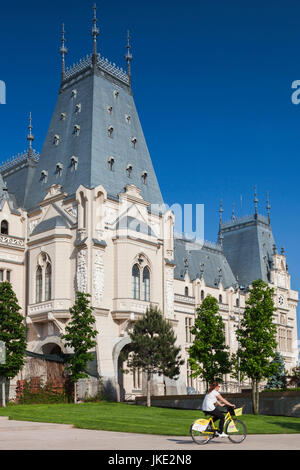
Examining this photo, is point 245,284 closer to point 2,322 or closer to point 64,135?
point 64,135

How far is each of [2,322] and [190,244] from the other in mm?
42813

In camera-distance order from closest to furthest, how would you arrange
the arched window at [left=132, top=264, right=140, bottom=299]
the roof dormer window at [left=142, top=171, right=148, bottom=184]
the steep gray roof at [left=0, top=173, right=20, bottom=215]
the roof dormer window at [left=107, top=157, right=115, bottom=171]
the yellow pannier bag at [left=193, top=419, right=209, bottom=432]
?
1. the yellow pannier bag at [left=193, top=419, right=209, bottom=432]
2. the arched window at [left=132, top=264, right=140, bottom=299]
3. the roof dormer window at [left=107, top=157, right=115, bottom=171]
4. the steep gray roof at [left=0, top=173, right=20, bottom=215]
5. the roof dormer window at [left=142, top=171, right=148, bottom=184]

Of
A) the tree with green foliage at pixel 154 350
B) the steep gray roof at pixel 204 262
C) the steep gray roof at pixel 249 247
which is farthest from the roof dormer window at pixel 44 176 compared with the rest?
the steep gray roof at pixel 249 247

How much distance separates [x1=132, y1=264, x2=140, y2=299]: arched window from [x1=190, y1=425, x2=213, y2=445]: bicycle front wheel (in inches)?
1465

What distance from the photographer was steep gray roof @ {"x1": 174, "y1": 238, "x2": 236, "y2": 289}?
80.4 m

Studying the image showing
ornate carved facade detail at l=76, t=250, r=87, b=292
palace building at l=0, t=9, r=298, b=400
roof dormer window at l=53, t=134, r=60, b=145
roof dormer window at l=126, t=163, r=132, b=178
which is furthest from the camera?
roof dormer window at l=53, t=134, r=60, b=145

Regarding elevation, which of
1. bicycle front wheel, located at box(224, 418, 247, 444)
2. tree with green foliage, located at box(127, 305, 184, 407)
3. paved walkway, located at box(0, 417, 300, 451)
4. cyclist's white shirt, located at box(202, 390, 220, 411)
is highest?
tree with green foliage, located at box(127, 305, 184, 407)

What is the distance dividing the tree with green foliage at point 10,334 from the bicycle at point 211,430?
2904 centimetres

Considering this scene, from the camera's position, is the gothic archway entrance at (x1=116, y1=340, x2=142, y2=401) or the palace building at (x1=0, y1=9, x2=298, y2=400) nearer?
the palace building at (x1=0, y1=9, x2=298, y2=400)

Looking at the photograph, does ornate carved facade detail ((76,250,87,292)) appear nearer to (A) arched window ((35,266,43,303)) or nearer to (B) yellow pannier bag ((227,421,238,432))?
(A) arched window ((35,266,43,303))

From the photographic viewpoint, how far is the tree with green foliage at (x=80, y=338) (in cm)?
4641

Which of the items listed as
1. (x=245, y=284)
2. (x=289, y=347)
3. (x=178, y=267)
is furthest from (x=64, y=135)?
(x=289, y=347)

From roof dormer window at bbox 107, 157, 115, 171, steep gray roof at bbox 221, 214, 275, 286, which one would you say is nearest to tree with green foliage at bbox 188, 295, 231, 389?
roof dormer window at bbox 107, 157, 115, 171

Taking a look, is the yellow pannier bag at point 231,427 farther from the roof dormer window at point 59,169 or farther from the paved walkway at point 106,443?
the roof dormer window at point 59,169
